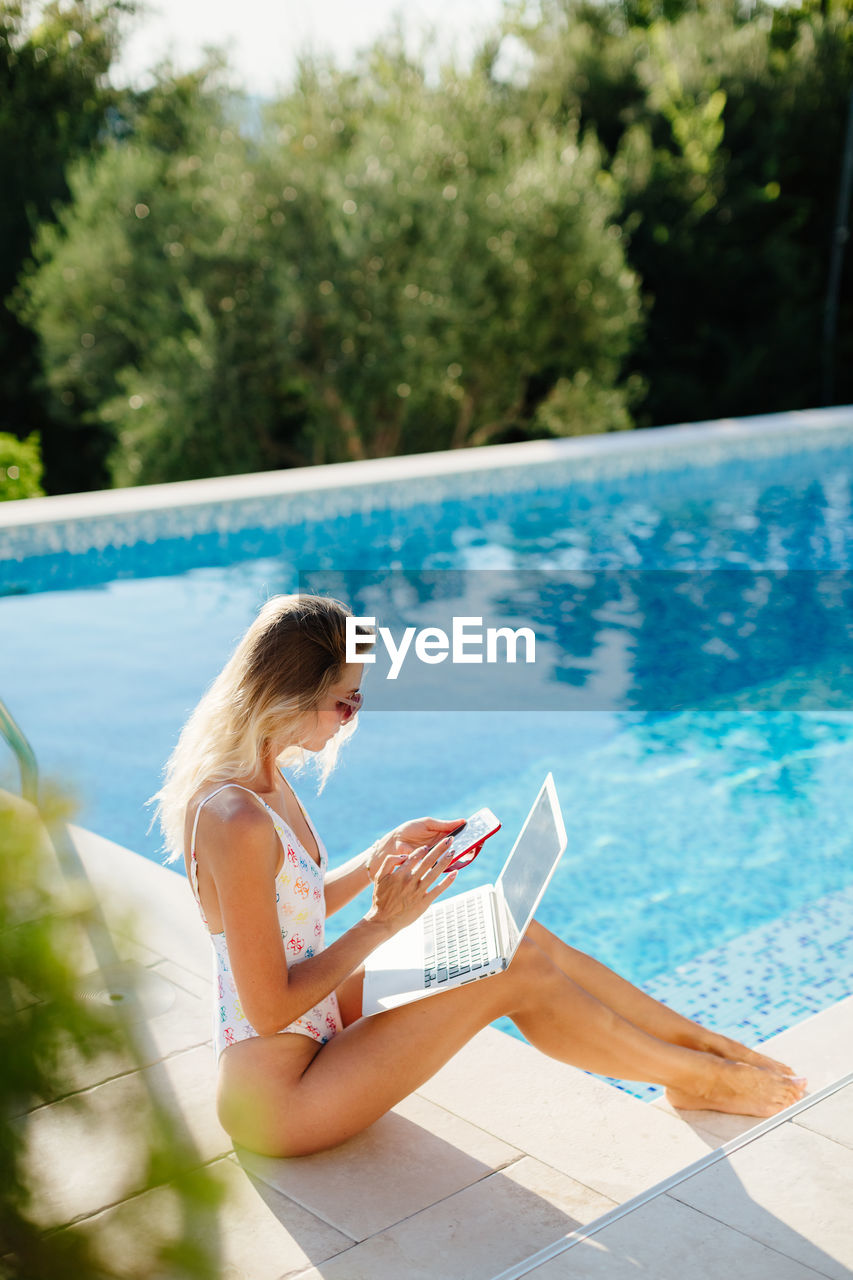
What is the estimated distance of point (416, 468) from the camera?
9.75 m

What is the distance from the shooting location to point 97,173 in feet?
40.3

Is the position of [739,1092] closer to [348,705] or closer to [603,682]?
[348,705]

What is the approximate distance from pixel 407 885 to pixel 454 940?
286 millimetres

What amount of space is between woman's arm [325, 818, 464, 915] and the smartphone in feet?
0.10

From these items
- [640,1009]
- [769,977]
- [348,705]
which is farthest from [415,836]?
[769,977]

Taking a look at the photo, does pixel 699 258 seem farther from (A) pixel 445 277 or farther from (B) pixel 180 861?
(B) pixel 180 861

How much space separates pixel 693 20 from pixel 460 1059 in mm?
15634

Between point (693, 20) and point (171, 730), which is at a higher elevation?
point (693, 20)

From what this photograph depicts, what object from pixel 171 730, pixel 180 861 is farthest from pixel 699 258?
pixel 180 861

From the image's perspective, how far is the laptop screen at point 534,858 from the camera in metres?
2.19

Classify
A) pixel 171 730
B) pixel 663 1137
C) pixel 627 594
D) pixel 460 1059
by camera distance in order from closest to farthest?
pixel 663 1137, pixel 460 1059, pixel 171 730, pixel 627 594

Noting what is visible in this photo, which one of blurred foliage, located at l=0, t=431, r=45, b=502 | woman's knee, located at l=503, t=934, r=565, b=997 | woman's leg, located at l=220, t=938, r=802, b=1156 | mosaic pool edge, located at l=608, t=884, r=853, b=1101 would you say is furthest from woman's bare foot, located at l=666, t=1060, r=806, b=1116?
blurred foliage, located at l=0, t=431, r=45, b=502

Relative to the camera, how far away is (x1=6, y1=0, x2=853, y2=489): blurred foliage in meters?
11.8

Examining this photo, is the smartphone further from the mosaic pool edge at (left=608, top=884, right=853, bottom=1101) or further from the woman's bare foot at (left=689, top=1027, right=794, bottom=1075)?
the mosaic pool edge at (left=608, top=884, right=853, bottom=1101)
